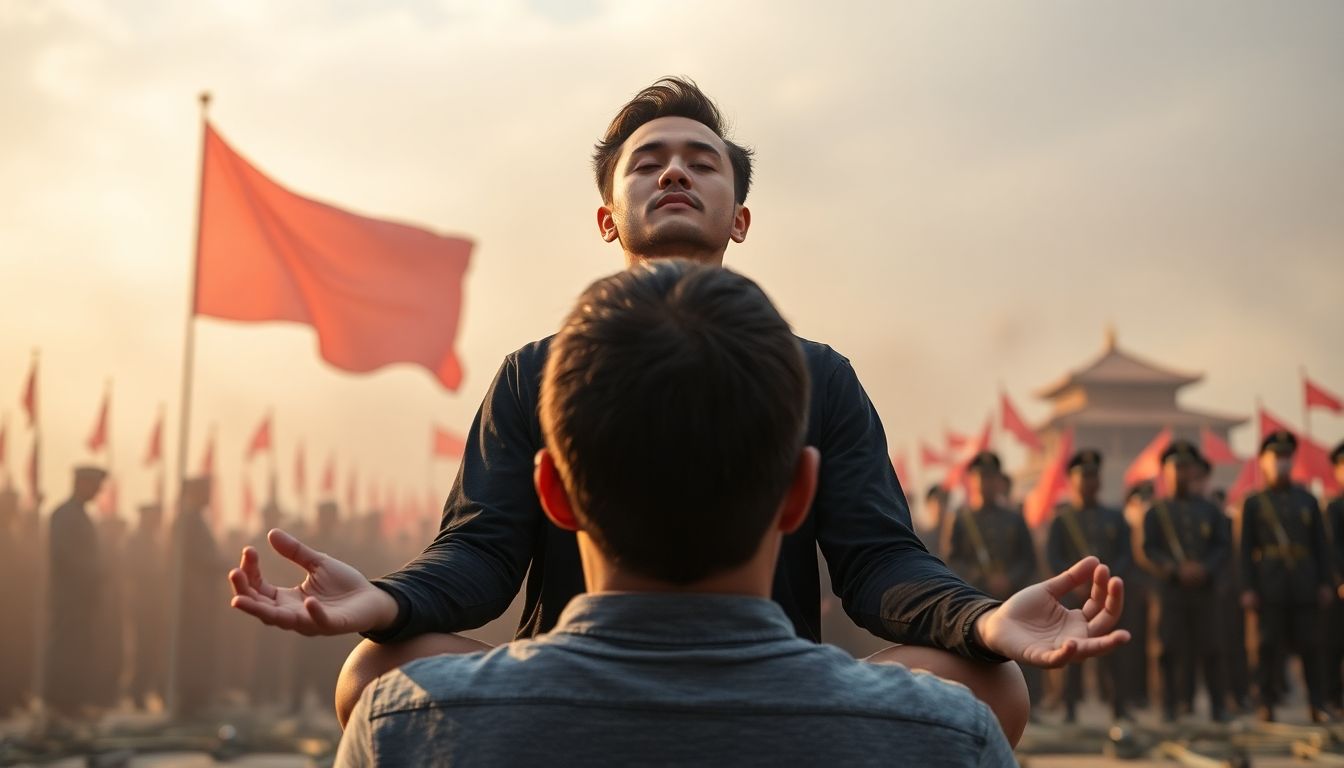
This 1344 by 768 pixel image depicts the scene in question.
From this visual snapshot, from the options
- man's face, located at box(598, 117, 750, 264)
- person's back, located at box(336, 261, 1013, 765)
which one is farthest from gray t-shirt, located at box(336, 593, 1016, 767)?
man's face, located at box(598, 117, 750, 264)

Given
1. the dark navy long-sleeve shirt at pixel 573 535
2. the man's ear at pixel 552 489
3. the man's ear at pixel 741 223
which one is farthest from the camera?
the man's ear at pixel 741 223

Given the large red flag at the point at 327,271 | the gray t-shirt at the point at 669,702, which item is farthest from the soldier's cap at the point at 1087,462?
the gray t-shirt at the point at 669,702

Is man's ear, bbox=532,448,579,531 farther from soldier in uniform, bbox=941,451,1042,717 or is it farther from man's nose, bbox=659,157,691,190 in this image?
soldier in uniform, bbox=941,451,1042,717

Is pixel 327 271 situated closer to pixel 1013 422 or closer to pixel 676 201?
pixel 676 201

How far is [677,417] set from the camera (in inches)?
47.2

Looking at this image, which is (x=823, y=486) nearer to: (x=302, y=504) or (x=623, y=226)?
(x=623, y=226)

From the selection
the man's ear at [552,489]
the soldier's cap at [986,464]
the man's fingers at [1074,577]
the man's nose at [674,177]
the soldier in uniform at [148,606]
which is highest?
the man's nose at [674,177]

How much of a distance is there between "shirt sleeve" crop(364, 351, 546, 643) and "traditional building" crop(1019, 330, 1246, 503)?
43021 millimetres

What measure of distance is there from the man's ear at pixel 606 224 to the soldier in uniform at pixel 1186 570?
938 centimetres

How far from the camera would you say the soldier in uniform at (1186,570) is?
435 inches

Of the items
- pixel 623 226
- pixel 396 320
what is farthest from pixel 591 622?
pixel 396 320

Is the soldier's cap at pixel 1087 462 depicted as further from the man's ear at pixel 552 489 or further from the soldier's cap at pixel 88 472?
the man's ear at pixel 552 489

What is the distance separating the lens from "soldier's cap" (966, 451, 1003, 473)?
11820 millimetres

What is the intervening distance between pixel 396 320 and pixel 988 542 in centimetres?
541
